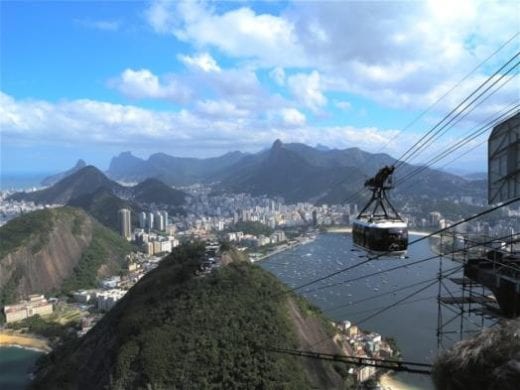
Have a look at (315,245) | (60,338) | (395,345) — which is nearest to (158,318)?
(395,345)

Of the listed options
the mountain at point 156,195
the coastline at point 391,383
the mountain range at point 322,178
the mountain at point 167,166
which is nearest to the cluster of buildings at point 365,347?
the coastline at point 391,383

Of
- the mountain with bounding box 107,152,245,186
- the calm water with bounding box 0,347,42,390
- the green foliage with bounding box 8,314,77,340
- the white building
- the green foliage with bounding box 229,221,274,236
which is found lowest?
the calm water with bounding box 0,347,42,390

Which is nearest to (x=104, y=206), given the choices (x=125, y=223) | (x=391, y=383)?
(x=125, y=223)

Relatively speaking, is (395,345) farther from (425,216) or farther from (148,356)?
(425,216)

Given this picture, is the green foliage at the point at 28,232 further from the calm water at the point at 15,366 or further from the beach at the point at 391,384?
the beach at the point at 391,384

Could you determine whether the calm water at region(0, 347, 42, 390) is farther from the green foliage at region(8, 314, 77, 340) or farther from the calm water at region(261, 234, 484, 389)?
the calm water at region(261, 234, 484, 389)

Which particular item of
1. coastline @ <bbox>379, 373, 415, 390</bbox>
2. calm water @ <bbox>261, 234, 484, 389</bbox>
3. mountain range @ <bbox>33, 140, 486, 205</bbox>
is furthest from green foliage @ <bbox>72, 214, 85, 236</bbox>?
mountain range @ <bbox>33, 140, 486, 205</bbox>
